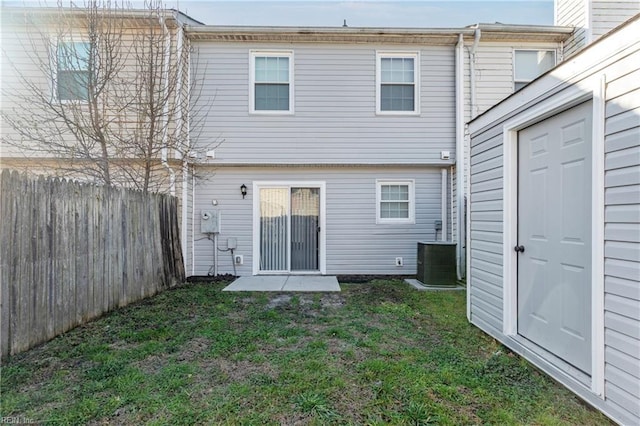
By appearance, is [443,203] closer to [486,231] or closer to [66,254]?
[486,231]

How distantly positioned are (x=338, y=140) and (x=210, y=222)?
3465 mm

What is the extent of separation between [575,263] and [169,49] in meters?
7.87

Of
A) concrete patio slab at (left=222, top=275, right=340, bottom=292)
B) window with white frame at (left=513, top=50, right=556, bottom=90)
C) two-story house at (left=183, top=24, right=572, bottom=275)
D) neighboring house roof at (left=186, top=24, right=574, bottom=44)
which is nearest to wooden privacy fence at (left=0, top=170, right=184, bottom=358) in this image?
concrete patio slab at (left=222, top=275, right=340, bottom=292)

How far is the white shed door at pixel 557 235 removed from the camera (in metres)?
2.57

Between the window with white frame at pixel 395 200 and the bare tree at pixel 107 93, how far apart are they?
4.13 m

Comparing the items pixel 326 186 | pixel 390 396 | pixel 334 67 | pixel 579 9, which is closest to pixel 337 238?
pixel 326 186

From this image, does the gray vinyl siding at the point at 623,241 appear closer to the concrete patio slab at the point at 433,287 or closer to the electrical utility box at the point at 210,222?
the concrete patio slab at the point at 433,287

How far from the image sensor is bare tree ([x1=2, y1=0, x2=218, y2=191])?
6082mm

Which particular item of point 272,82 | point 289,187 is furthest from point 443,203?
point 272,82

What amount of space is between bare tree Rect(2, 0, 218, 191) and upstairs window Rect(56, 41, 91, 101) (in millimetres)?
19

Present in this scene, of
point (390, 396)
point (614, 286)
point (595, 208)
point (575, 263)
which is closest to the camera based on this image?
point (614, 286)

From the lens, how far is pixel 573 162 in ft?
8.82

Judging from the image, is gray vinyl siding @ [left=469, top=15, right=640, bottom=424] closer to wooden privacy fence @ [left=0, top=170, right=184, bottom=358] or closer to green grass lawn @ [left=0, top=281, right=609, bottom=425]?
A: green grass lawn @ [left=0, top=281, right=609, bottom=425]

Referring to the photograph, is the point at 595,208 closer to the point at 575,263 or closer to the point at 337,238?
the point at 575,263
